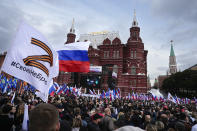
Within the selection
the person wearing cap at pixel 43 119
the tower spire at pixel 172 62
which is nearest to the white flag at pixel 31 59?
the person wearing cap at pixel 43 119

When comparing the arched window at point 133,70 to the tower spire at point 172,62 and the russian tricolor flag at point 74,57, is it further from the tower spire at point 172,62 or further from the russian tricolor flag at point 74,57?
the tower spire at point 172,62

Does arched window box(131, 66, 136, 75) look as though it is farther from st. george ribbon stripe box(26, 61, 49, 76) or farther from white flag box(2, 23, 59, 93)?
st. george ribbon stripe box(26, 61, 49, 76)

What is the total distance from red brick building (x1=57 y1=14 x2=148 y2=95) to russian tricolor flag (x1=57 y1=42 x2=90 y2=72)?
30726mm

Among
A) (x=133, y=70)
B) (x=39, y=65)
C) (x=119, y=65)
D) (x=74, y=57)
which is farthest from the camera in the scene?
(x=119, y=65)

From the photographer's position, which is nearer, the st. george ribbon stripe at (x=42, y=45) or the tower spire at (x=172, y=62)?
the st. george ribbon stripe at (x=42, y=45)

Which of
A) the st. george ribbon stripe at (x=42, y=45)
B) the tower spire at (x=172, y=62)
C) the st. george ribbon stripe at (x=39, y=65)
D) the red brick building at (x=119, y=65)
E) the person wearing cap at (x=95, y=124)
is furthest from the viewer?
the tower spire at (x=172, y=62)

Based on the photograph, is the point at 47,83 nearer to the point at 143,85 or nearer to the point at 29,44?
the point at 29,44

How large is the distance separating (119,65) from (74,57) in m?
36.3

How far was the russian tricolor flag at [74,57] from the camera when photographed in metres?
7.63

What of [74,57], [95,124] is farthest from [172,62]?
[95,124]

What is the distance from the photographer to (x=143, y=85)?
39062 mm

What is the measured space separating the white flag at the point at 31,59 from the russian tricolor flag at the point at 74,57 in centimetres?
242

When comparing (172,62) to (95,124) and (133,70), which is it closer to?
(133,70)

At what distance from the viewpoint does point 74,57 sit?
25.1 ft
